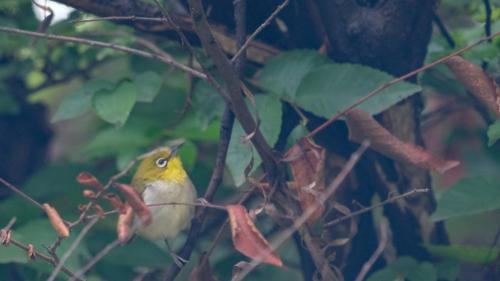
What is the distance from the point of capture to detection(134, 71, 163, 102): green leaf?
7.97 feet

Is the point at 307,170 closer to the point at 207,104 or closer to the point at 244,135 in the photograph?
the point at 244,135

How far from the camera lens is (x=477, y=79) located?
7.00 feet

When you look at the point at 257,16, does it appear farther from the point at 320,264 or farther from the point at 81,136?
the point at 81,136

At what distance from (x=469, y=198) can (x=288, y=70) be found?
22.6 inches

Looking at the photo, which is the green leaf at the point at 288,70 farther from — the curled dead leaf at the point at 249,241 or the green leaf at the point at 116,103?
the curled dead leaf at the point at 249,241

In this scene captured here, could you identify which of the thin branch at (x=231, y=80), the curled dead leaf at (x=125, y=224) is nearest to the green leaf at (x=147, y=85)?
the thin branch at (x=231, y=80)

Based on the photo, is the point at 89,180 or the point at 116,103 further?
the point at 116,103

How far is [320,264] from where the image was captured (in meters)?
2.17

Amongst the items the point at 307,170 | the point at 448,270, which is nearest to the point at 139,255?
the point at 307,170

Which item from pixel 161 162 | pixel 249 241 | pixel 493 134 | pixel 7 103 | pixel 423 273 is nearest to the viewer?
pixel 249 241

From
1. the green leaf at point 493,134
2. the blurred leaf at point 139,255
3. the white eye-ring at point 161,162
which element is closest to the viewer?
the green leaf at point 493,134

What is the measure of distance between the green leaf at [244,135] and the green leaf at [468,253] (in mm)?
555

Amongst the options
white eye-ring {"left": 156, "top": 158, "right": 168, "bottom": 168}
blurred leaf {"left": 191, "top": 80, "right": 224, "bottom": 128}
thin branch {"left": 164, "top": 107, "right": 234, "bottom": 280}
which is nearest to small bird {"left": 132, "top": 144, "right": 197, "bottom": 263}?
white eye-ring {"left": 156, "top": 158, "right": 168, "bottom": 168}

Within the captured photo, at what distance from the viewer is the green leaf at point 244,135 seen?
2.24 meters
